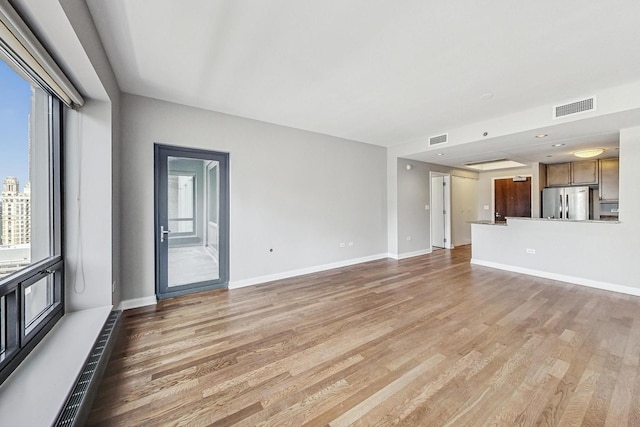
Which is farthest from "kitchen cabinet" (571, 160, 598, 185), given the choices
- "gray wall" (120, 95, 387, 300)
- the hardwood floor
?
"gray wall" (120, 95, 387, 300)

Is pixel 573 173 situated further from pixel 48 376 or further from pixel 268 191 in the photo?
pixel 48 376

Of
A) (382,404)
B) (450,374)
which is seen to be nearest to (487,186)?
(450,374)

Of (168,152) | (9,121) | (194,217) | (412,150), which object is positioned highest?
(412,150)

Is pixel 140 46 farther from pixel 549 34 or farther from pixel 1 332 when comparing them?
pixel 549 34

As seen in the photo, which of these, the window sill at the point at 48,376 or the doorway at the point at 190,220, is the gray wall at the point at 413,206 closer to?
the doorway at the point at 190,220

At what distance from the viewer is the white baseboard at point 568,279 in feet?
12.2

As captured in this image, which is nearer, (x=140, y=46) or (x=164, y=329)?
(x=140, y=46)

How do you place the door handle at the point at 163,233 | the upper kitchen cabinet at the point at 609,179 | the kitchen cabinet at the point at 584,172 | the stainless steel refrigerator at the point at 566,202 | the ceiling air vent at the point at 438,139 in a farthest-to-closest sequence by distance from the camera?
the stainless steel refrigerator at the point at 566,202
the kitchen cabinet at the point at 584,172
the upper kitchen cabinet at the point at 609,179
the ceiling air vent at the point at 438,139
the door handle at the point at 163,233

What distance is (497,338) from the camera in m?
2.49

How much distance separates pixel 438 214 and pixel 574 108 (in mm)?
4584

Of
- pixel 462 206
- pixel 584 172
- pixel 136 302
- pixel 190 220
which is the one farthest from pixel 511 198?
pixel 136 302

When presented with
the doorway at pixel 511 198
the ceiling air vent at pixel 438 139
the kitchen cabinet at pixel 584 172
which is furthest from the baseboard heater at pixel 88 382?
the doorway at pixel 511 198

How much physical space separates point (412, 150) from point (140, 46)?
4854 mm

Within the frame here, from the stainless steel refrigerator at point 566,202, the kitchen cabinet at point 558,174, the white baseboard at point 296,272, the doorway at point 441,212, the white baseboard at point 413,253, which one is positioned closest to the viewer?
the white baseboard at point 296,272
